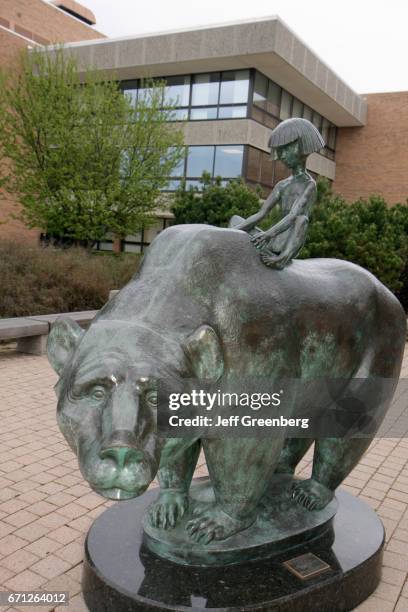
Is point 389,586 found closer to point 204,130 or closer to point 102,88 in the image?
point 102,88

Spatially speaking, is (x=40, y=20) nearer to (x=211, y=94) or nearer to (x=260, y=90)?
(x=211, y=94)

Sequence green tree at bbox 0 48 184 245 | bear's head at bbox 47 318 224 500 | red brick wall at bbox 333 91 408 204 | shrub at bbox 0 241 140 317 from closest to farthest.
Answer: bear's head at bbox 47 318 224 500 → shrub at bbox 0 241 140 317 → green tree at bbox 0 48 184 245 → red brick wall at bbox 333 91 408 204

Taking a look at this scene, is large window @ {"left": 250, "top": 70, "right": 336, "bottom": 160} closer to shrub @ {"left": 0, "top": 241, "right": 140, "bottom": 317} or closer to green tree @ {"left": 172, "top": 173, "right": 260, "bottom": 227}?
green tree @ {"left": 172, "top": 173, "right": 260, "bottom": 227}

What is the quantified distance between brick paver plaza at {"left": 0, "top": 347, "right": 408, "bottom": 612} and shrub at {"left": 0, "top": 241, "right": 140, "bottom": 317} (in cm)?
460

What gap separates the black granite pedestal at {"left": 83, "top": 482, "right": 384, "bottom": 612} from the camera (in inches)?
95.3

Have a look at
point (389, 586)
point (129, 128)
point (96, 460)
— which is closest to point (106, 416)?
point (96, 460)

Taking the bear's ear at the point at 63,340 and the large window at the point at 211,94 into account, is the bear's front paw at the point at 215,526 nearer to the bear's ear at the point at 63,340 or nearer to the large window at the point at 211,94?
the bear's ear at the point at 63,340

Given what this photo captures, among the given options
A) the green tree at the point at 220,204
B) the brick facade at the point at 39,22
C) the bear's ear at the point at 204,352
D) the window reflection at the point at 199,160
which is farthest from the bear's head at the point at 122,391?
the brick facade at the point at 39,22

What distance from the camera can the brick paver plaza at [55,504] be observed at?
3.08 metres

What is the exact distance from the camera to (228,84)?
2248 centimetres

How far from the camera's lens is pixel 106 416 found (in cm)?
167

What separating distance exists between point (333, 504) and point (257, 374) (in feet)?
4.70

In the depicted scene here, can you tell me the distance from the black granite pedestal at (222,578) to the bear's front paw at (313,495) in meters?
0.16

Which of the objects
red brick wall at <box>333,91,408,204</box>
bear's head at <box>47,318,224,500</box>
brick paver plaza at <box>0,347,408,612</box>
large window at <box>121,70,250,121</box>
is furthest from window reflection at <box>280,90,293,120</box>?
bear's head at <box>47,318,224,500</box>
